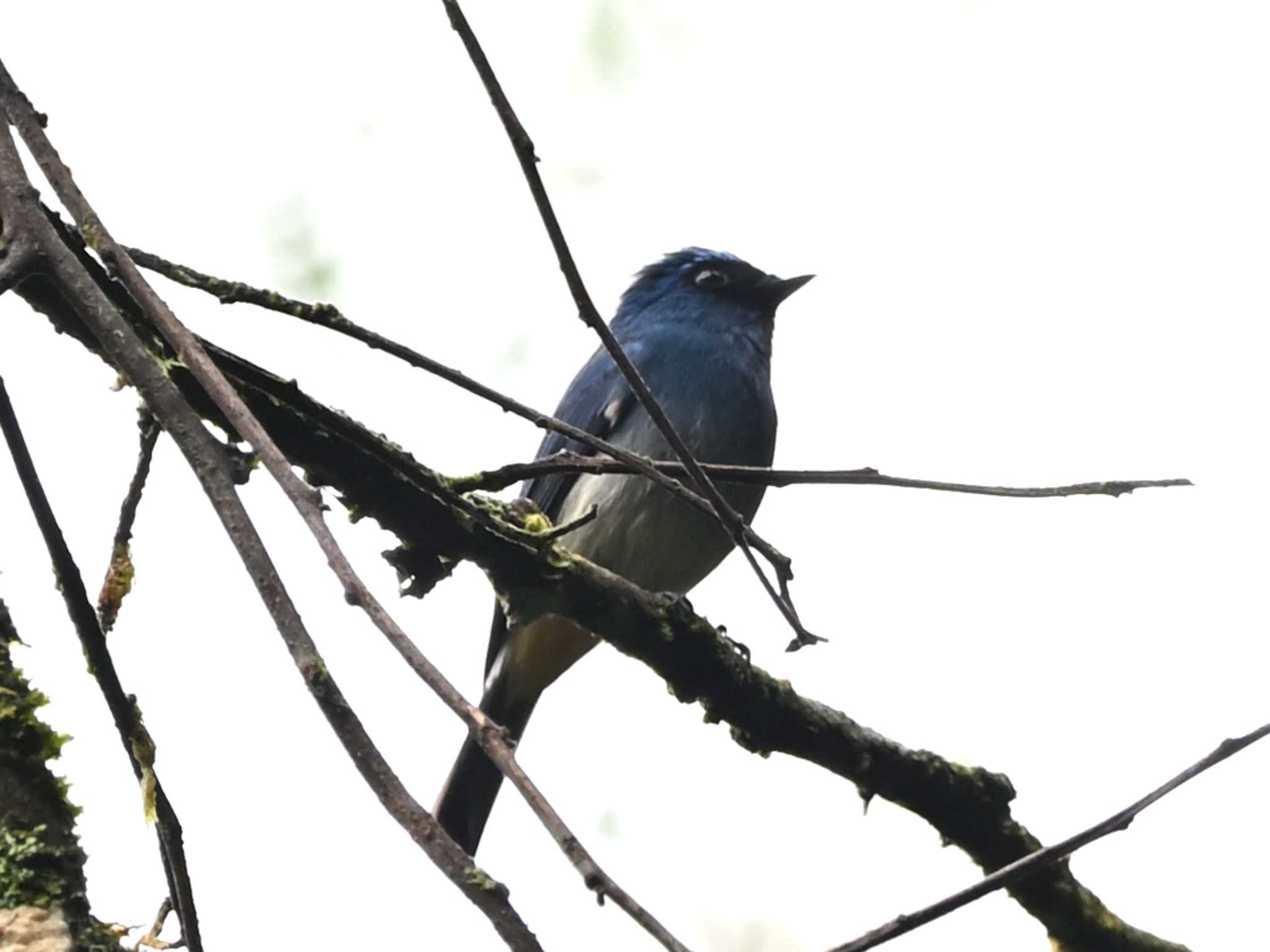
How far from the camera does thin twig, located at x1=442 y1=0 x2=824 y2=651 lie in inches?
67.3

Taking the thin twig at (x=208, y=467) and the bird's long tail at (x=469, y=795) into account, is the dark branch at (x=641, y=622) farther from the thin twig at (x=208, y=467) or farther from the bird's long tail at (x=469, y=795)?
the bird's long tail at (x=469, y=795)

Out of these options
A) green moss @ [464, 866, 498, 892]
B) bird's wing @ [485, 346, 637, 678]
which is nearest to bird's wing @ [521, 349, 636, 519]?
bird's wing @ [485, 346, 637, 678]

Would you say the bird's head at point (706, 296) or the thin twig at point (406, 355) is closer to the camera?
the thin twig at point (406, 355)

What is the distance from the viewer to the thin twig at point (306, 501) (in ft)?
4.04

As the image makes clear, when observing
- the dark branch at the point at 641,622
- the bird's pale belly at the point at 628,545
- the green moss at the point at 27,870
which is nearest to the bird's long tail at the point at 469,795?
the bird's pale belly at the point at 628,545

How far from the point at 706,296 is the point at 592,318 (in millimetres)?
4540

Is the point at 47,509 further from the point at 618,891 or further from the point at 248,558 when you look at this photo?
the point at 618,891

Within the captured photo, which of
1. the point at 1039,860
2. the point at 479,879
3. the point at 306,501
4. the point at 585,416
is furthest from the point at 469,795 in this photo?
the point at 479,879

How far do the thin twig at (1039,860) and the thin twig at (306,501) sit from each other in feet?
0.76

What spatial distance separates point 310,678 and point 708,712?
2.32 metres

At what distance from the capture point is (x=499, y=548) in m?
3.10

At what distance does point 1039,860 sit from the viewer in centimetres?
174

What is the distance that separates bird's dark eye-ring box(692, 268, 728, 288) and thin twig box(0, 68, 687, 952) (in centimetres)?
473

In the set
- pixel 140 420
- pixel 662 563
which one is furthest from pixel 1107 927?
pixel 140 420
